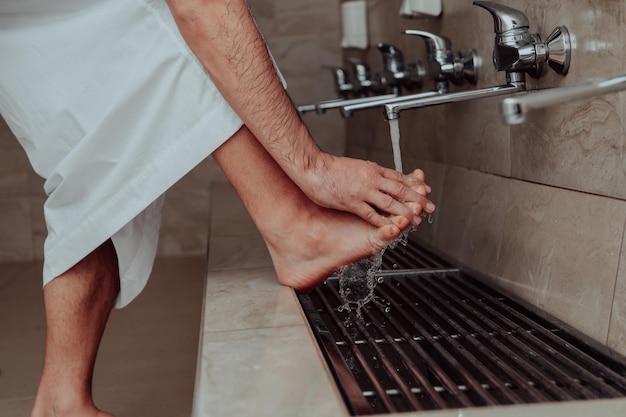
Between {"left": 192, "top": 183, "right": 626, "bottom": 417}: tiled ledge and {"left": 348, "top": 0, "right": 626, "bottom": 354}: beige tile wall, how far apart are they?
35cm

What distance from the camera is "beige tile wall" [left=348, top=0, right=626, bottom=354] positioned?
3.60ft

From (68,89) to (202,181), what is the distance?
233 cm

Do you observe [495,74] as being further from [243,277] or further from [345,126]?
[345,126]

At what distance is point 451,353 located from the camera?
111cm

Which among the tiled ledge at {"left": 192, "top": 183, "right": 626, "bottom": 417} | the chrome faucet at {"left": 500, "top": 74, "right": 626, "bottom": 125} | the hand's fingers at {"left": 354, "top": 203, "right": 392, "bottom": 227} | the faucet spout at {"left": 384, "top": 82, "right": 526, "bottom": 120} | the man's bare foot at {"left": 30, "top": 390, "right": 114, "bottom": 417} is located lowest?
the man's bare foot at {"left": 30, "top": 390, "right": 114, "bottom": 417}

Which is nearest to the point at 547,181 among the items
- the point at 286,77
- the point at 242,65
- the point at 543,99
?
the point at 242,65

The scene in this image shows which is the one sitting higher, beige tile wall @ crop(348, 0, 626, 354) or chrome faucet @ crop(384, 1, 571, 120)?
chrome faucet @ crop(384, 1, 571, 120)

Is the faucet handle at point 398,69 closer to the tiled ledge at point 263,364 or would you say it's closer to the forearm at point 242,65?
the tiled ledge at point 263,364

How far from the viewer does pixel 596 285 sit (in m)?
1.13

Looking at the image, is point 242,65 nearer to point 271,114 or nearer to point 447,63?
point 271,114

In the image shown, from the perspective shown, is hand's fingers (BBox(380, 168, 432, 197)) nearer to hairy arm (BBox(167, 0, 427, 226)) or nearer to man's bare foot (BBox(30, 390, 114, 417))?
hairy arm (BBox(167, 0, 427, 226))

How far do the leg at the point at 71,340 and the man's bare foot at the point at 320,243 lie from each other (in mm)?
324

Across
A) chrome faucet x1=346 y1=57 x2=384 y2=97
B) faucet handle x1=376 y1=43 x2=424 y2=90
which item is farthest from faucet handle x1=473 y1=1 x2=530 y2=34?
chrome faucet x1=346 y1=57 x2=384 y2=97

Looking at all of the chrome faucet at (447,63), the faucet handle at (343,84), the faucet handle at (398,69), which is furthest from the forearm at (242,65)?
the faucet handle at (343,84)
